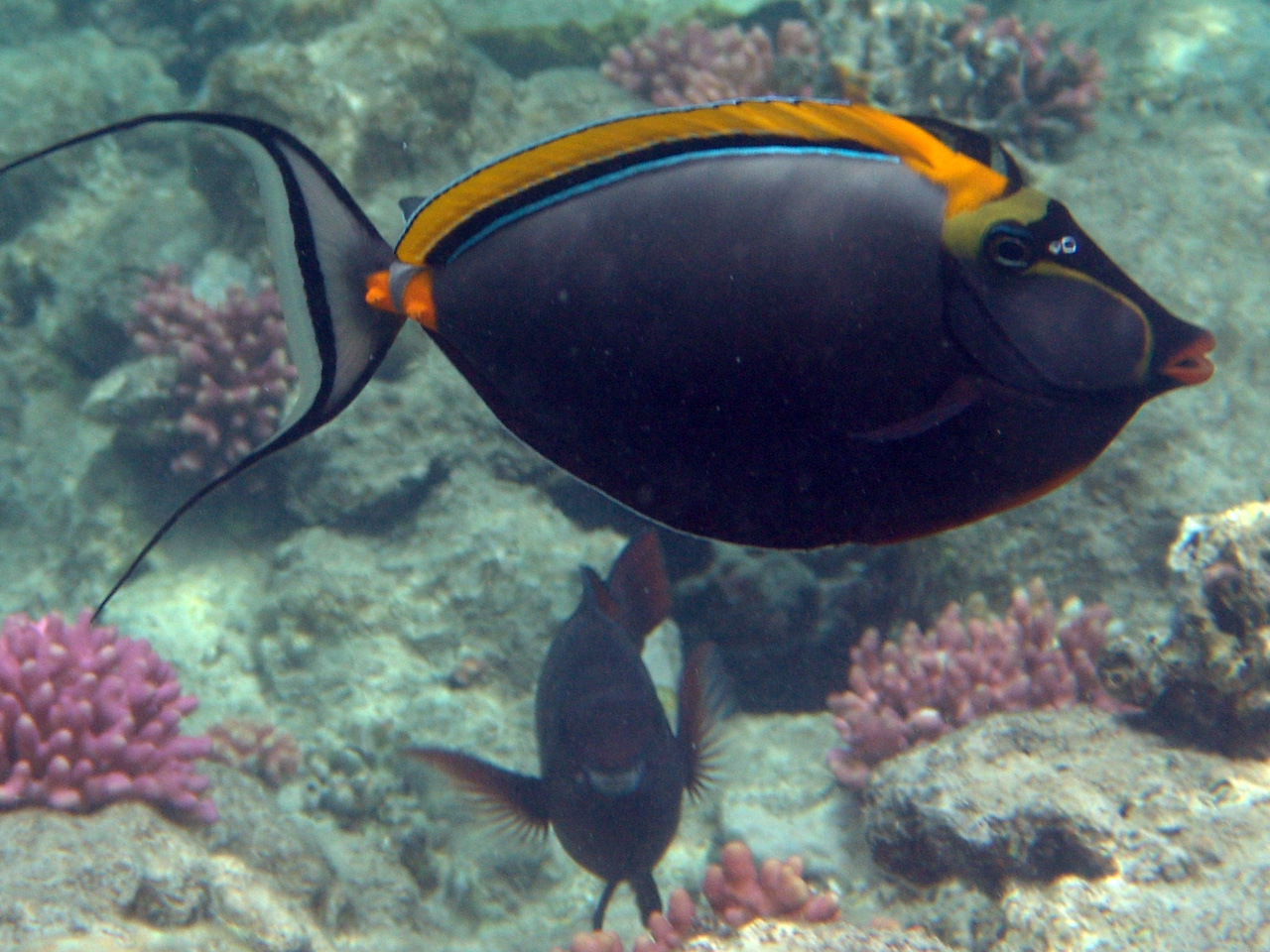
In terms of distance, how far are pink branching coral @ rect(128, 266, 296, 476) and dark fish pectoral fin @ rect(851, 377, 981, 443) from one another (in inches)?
224

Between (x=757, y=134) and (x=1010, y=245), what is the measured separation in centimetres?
28

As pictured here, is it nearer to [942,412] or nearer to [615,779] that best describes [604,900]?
[615,779]

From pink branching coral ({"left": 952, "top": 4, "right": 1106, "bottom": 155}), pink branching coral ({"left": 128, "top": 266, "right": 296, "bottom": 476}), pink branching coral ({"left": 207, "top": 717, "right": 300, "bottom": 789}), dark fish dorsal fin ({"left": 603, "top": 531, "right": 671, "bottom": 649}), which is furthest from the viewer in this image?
pink branching coral ({"left": 952, "top": 4, "right": 1106, "bottom": 155})

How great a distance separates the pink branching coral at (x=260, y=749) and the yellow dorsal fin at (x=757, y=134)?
4697mm

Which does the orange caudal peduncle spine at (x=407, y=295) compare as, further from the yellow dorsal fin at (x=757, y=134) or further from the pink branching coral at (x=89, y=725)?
the pink branching coral at (x=89, y=725)

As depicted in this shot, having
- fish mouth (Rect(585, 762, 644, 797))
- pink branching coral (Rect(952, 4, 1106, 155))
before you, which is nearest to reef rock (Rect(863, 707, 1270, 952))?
fish mouth (Rect(585, 762, 644, 797))

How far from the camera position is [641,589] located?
3990 mm

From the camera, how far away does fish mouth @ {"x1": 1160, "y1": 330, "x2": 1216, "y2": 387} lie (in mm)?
860

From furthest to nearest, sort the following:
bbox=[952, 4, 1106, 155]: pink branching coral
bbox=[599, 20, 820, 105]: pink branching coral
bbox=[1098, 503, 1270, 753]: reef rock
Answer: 1. bbox=[599, 20, 820, 105]: pink branching coral
2. bbox=[952, 4, 1106, 155]: pink branching coral
3. bbox=[1098, 503, 1270, 753]: reef rock

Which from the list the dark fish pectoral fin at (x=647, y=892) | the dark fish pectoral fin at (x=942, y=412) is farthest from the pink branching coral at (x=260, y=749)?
the dark fish pectoral fin at (x=942, y=412)

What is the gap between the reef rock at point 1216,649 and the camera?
308cm

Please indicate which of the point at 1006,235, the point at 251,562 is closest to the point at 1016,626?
the point at 1006,235

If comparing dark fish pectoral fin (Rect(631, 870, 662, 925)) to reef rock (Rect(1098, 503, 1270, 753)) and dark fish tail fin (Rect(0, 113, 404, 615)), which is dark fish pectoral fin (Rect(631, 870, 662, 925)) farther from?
dark fish tail fin (Rect(0, 113, 404, 615))

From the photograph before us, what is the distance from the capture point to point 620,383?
949 mm
